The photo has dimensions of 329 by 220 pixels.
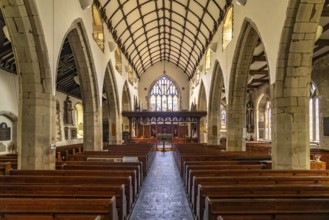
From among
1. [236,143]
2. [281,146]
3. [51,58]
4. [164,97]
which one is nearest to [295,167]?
[281,146]

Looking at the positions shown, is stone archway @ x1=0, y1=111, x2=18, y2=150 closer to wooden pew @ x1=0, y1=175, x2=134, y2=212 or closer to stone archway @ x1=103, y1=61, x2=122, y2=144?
stone archway @ x1=103, y1=61, x2=122, y2=144

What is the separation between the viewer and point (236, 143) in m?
11.3

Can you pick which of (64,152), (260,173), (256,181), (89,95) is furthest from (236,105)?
(256,181)

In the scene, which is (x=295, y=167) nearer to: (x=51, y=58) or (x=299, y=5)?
(x=299, y=5)

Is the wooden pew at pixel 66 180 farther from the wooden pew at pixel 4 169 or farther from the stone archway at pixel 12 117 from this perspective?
the stone archway at pixel 12 117

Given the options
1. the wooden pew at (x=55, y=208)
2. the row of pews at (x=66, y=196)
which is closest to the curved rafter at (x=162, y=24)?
the row of pews at (x=66, y=196)

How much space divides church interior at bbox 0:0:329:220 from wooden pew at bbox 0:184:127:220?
0.01 metres

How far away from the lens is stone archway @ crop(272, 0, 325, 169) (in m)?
6.11

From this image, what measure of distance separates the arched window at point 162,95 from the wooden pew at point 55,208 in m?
26.1

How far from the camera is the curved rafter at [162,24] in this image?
12930mm

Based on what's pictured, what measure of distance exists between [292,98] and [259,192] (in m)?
3.18

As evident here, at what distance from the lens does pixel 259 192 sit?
390 cm

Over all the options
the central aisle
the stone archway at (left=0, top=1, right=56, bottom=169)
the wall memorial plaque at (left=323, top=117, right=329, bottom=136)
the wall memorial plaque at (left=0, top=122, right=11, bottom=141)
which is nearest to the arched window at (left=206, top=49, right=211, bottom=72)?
the wall memorial plaque at (left=323, top=117, right=329, bottom=136)

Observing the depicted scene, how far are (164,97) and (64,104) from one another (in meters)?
13.7
